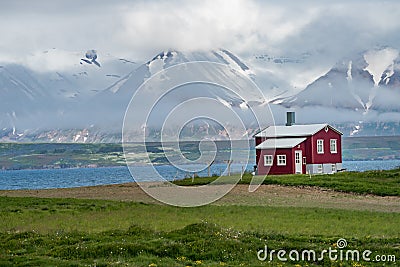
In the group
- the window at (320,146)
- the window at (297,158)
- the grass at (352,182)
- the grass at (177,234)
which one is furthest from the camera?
the window at (320,146)

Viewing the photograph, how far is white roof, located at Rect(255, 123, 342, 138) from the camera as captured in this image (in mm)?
73125

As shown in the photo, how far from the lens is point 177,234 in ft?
76.6

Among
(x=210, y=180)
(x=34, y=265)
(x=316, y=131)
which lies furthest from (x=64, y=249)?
(x=316, y=131)

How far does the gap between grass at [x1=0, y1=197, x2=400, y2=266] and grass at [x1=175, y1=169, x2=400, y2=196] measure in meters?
12.0

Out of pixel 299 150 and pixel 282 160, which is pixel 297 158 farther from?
pixel 282 160

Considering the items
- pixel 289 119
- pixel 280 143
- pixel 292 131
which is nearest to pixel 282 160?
pixel 280 143

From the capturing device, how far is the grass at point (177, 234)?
2009cm

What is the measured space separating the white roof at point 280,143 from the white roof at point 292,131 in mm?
896

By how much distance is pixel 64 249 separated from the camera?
20891 mm

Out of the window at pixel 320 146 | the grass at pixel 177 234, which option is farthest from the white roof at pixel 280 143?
the grass at pixel 177 234

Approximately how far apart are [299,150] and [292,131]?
421 cm

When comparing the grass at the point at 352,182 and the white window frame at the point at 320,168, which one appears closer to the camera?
the grass at the point at 352,182

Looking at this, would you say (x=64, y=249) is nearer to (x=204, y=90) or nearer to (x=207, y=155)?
(x=204, y=90)

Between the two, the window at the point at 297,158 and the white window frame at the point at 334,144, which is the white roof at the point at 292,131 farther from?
the window at the point at 297,158
